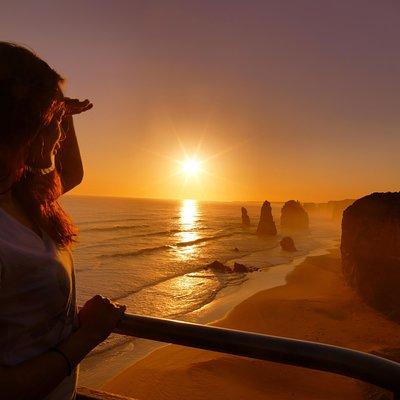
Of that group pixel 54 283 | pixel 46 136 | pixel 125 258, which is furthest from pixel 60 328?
pixel 125 258

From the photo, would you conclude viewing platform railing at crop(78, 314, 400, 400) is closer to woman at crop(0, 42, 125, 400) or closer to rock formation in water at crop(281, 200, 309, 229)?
woman at crop(0, 42, 125, 400)

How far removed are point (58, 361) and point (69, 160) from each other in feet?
3.13

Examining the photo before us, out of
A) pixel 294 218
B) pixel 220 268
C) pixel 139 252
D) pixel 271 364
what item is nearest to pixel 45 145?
pixel 271 364

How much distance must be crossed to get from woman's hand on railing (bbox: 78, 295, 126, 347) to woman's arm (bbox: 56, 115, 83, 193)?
630mm

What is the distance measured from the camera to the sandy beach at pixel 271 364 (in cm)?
980

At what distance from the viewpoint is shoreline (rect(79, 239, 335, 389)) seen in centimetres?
1098

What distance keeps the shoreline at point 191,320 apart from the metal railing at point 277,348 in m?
10.2

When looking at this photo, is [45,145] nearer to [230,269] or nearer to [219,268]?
[230,269]

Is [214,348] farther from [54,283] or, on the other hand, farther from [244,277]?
[244,277]

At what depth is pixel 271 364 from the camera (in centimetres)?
1097

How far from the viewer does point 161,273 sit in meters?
27.6

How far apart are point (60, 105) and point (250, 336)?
1.09 metres

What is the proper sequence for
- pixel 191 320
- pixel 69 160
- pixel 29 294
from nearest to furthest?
pixel 29 294, pixel 69 160, pixel 191 320

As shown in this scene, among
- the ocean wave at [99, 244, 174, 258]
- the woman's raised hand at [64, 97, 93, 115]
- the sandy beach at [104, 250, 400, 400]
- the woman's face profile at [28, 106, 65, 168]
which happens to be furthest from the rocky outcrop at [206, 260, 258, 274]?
the woman's face profile at [28, 106, 65, 168]
